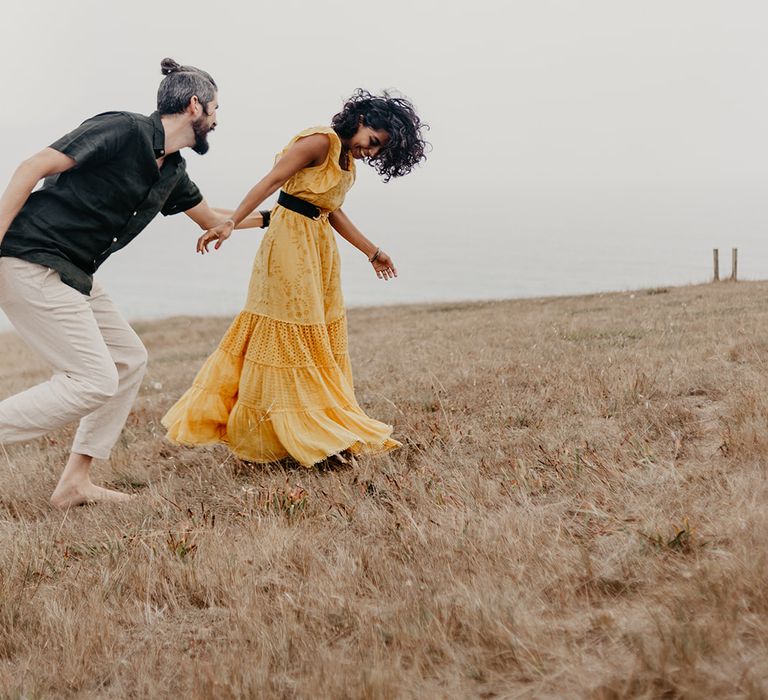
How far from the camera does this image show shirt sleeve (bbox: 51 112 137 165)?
4223 millimetres

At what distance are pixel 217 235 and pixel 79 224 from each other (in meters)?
0.89

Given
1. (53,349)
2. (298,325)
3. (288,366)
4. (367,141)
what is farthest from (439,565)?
(367,141)

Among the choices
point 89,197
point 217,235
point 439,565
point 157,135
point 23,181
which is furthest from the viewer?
point 217,235

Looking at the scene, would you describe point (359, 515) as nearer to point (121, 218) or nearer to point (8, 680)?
point (8, 680)

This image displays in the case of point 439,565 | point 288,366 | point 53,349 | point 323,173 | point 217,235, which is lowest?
point 439,565

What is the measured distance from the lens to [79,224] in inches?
176

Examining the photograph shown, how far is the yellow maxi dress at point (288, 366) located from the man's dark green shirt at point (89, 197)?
100 centimetres

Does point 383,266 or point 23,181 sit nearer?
point 23,181

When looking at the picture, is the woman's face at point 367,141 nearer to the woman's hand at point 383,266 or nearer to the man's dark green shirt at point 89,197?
the woman's hand at point 383,266

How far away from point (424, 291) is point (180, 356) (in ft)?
368

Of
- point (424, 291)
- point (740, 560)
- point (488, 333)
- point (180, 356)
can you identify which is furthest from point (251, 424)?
point (424, 291)

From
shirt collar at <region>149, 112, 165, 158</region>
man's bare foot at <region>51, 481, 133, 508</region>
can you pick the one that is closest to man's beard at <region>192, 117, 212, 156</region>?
shirt collar at <region>149, 112, 165, 158</region>

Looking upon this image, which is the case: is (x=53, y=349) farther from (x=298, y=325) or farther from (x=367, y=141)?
(x=367, y=141)

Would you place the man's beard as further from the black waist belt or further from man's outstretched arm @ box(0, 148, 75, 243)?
man's outstretched arm @ box(0, 148, 75, 243)
